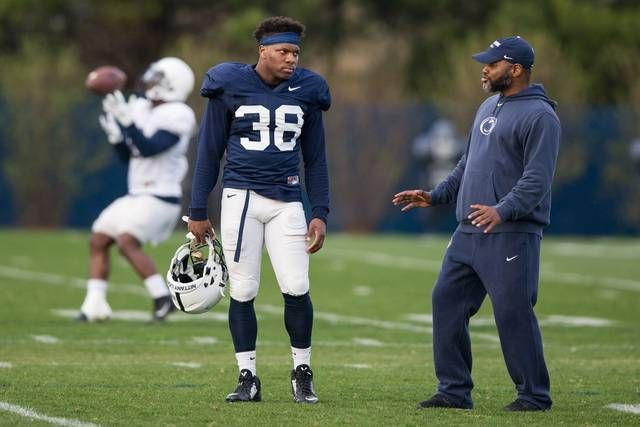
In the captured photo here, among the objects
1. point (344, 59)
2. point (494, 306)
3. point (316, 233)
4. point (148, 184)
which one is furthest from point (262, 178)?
point (344, 59)

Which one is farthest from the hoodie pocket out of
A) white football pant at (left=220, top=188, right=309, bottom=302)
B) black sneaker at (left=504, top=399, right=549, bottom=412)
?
black sneaker at (left=504, top=399, right=549, bottom=412)

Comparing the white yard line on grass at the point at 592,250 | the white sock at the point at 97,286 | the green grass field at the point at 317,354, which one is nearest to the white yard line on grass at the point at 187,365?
the green grass field at the point at 317,354

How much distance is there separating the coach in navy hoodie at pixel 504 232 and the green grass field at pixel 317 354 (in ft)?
0.75

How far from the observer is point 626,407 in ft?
26.8

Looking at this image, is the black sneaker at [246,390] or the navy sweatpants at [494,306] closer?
the navy sweatpants at [494,306]

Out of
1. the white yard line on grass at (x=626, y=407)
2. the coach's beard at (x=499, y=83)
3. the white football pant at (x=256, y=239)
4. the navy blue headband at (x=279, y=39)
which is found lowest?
the white yard line on grass at (x=626, y=407)

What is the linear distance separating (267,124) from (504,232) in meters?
1.31

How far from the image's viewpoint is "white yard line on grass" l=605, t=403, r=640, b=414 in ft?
26.5

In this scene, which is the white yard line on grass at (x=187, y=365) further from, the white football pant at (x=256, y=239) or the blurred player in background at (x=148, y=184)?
the blurred player in background at (x=148, y=184)

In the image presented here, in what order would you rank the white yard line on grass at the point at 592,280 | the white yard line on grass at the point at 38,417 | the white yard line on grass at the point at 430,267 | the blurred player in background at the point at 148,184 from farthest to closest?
the white yard line on grass at the point at 430,267 < the white yard line on grass at the point at 592,280 < the blurred player in background at the point at 148,184 < the white yard line on grass at the point at 38,417

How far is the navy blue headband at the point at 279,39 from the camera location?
26.6ft

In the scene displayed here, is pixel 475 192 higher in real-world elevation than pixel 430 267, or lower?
higher

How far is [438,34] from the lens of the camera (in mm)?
34531

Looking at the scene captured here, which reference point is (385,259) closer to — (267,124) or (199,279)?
(199,279)
